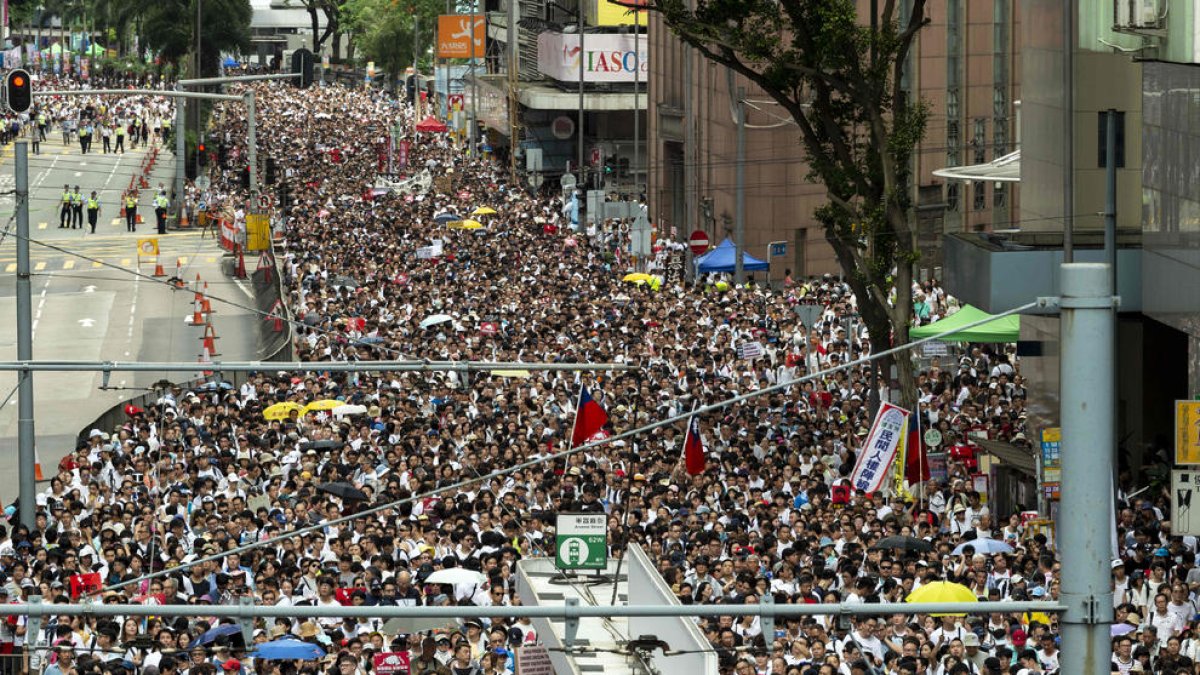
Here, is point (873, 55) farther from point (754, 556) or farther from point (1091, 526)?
point (1091, 526)

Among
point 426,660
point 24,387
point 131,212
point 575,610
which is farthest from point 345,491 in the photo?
point 131,212

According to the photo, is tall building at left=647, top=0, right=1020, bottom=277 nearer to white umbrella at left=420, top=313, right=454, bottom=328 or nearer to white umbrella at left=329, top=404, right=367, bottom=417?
white umbrella at left=420, top=313, right=454, bottom=328

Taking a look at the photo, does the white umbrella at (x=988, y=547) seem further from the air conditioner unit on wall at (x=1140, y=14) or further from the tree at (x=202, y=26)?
the tree at (x=202, y=26)

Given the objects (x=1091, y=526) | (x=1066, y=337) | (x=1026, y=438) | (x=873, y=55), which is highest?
(x=873, y=55)

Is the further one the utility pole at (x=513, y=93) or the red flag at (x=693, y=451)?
the utility pole at (x=513, y=93)

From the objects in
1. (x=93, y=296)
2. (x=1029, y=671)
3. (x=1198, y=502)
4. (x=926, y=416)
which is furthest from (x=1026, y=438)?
(x=93, y=296)

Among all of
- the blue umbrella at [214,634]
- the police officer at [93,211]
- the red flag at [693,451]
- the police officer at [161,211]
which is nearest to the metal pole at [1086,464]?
the blue umbrella at [214,634]

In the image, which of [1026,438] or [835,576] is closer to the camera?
[835,576]
